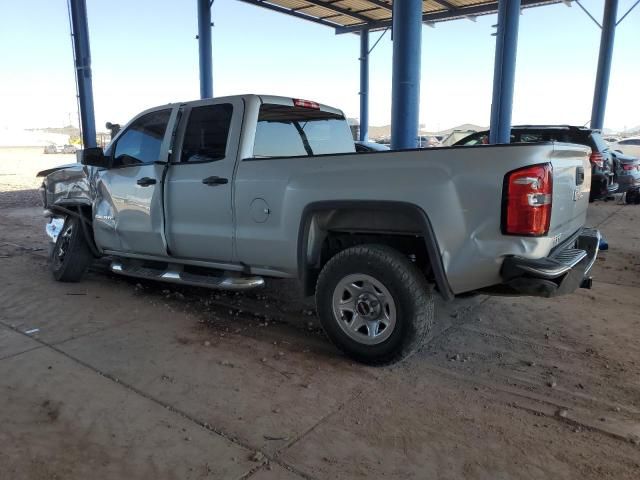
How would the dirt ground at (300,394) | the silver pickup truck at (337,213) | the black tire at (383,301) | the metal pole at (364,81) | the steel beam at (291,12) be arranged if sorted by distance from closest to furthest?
1. the dirt ground at (300,394)
2. the silver pickup truck at (337,213)
3. the black tire at (383,301)
4. the steel beam at (291,12)
5. the metal pole at (364,81)

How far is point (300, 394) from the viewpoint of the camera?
3.35 m

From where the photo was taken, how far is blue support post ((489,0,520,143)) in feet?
40.9

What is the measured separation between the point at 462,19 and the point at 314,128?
17.3m

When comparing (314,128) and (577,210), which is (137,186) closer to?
(314,128)

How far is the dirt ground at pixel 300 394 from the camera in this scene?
263 cm

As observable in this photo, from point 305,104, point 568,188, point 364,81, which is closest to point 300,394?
point 568,188

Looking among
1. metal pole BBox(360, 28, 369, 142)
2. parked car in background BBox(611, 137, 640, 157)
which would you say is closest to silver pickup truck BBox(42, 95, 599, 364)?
metal pole BBox(360, 28, 369, 142)

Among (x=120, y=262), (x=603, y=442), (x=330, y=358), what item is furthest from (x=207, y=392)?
(x=120, y=262)

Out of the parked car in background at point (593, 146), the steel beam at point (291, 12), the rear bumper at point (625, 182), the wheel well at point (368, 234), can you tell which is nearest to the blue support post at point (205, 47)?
the steel beam at point (291, 12)

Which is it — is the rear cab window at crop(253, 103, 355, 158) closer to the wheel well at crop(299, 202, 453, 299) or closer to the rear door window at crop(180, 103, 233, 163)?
the rear door window at crop(180, 103, 233, 163)

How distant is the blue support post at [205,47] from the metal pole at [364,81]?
848cm

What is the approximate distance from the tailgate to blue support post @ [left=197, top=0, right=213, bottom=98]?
12.5 m

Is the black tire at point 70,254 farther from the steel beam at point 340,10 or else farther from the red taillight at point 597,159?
the steel beam at point 340,10

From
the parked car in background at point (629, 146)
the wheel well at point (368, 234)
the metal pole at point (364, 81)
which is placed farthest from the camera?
the parked car in background at point (629, 146)
